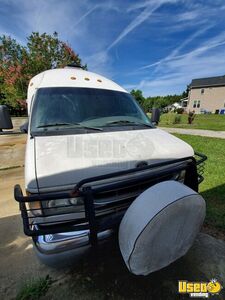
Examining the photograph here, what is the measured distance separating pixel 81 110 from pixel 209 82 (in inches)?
1954

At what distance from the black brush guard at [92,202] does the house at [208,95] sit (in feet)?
149

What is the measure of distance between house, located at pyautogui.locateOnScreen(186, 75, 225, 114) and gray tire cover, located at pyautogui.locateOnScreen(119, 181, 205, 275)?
149ft

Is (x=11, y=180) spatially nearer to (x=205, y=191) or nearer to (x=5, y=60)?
(x=205, y=191)

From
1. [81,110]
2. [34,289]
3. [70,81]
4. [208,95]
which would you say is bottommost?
[34,289]

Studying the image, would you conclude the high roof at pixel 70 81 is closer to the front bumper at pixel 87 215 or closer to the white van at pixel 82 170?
the white van at pixel 82 170

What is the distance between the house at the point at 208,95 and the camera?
4222cm

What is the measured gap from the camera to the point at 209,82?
44.2 m

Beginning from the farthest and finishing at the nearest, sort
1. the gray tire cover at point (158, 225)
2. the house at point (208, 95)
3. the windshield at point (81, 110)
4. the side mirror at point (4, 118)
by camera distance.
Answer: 1. the house at point (208, 95)
2. the side mirror at point (4, 118)
3. the windshield at point (81, 110)
4. the gray tire cover at point (158, 225)

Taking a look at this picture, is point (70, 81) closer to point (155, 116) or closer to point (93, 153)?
point (93, 153)

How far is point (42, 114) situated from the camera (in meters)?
2.67

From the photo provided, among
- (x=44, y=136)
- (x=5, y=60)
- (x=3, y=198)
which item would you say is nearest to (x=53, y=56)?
(x=5, y=60)

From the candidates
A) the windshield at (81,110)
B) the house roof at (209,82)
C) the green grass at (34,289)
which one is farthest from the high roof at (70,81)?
the house roof at (209,82)

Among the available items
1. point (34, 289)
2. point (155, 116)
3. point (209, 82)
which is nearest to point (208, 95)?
point (209, 82)

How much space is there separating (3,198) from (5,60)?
Answer: 1413 centimetres
